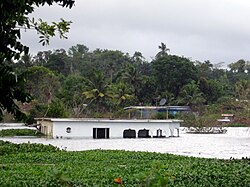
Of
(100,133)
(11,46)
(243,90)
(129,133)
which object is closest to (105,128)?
(100,133)

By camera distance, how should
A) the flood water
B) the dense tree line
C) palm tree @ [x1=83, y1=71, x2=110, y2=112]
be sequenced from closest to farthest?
the flood water → the dense tree line → palm tree @ [x1=83, y1=71, x2=110, y2=112]

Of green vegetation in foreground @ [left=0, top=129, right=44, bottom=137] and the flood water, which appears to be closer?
the flood water

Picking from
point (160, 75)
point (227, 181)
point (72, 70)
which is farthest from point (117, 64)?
point (227, 181)

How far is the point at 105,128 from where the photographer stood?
33.5 metres

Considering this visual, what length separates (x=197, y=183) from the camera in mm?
9531

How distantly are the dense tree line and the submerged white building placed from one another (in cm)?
346

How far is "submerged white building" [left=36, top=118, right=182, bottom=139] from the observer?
3199 cm

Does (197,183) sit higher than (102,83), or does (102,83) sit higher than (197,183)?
(102,83)

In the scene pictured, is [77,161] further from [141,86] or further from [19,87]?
[141,86]

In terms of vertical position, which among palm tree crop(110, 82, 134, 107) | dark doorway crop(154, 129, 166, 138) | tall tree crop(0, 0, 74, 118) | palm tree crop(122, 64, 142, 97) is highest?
palm tree crop(122, 64, 142, 97)

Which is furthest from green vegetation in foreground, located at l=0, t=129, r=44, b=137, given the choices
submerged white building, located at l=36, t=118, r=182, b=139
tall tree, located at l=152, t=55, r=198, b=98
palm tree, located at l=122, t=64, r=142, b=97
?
tall tree, located at l=152, t=55, r=198, b=98

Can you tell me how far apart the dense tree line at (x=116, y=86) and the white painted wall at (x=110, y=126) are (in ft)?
11.5

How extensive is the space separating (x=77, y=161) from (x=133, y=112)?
2632cm

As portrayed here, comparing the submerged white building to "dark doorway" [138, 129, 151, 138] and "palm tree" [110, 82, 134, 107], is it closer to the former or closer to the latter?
"dark doorway" [138, 129, 151, 138]
